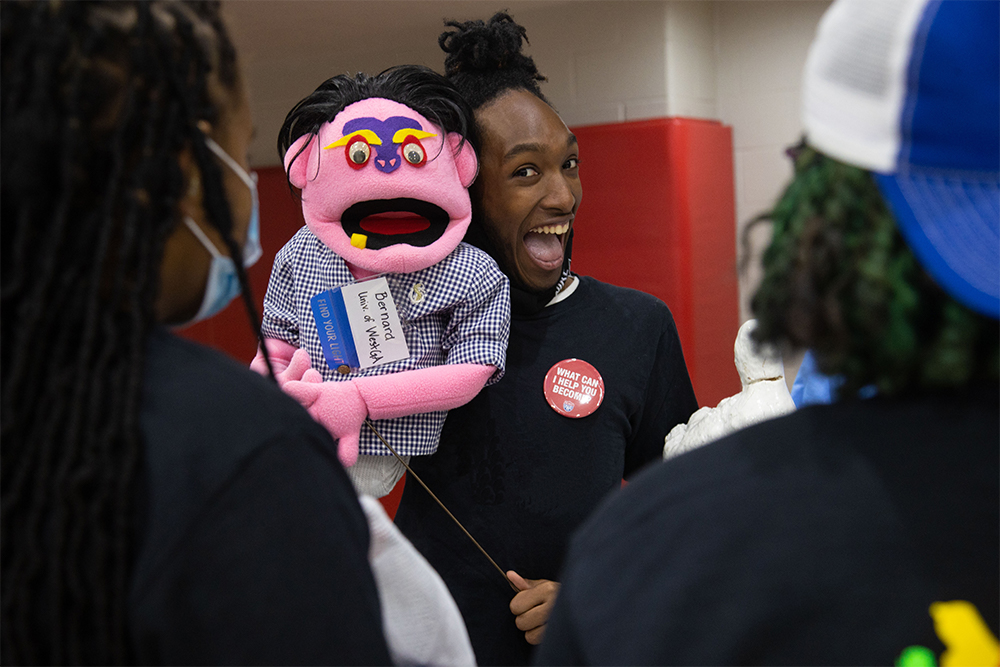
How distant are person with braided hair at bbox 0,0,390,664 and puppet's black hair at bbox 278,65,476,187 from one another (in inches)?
32.4

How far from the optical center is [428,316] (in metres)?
1.47

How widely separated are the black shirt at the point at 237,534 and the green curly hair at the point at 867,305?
37cm

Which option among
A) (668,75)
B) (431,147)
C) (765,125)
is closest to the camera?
(431,147)

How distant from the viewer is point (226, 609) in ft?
1.96

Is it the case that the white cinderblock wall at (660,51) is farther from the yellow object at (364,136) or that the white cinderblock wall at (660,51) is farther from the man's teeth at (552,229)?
the yellow object at (364,136)

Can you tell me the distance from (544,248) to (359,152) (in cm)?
39

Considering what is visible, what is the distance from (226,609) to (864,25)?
0.59m

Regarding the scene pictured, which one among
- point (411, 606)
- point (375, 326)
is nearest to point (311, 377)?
point (375, 326)

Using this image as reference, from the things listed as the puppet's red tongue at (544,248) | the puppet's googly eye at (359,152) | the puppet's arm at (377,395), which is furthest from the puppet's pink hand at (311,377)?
the puppet's red tongue at (544,248)

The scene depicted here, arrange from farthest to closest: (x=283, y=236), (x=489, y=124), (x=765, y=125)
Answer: (x=283, y=236) < (x=765, y=125) < (x=489, y=124)

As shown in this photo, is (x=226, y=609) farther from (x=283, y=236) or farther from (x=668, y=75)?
(x=283, y=236)

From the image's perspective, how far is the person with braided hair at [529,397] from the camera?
148 cm

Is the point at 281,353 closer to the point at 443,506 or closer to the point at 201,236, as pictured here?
the point at 443,506

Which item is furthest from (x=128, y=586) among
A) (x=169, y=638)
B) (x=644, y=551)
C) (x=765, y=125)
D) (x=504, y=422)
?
(x=765, y=125)
